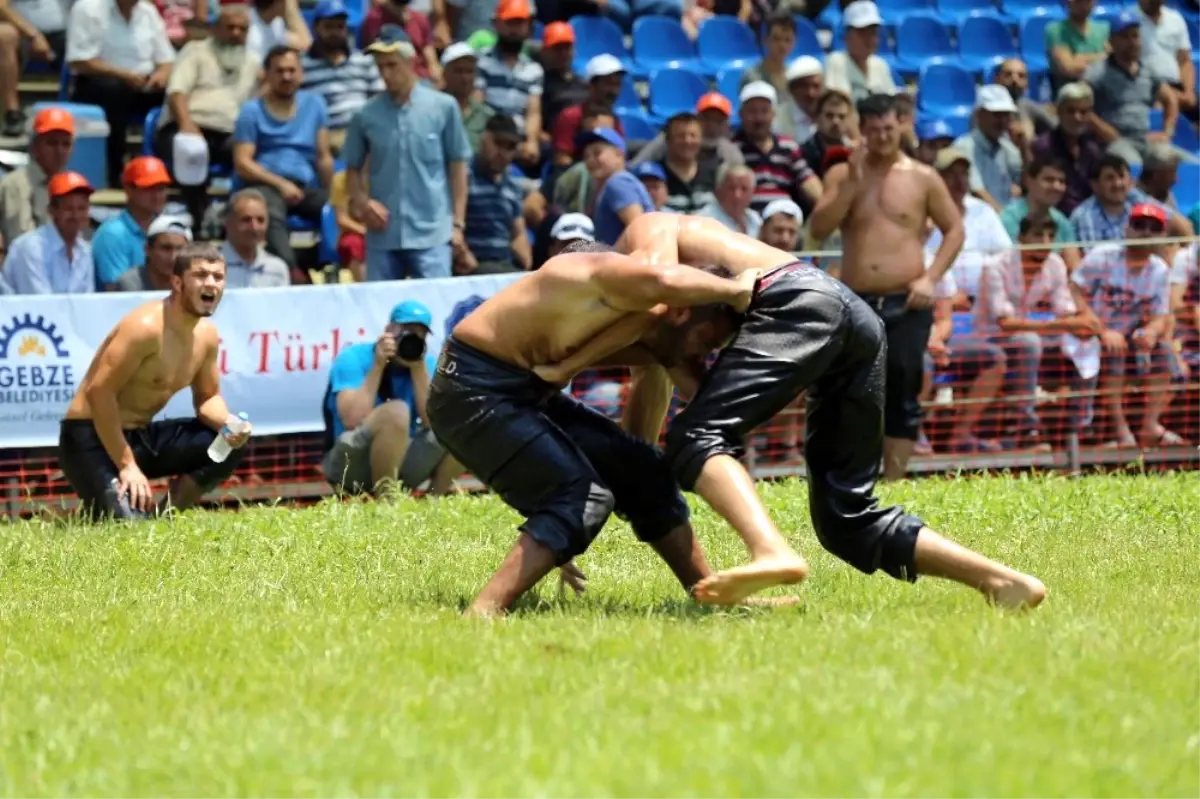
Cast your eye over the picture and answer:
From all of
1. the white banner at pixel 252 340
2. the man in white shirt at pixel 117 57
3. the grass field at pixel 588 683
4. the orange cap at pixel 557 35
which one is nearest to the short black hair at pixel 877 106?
the white banner at pixel 252 340

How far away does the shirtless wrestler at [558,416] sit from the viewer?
615cm

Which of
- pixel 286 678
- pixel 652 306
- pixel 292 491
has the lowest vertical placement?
pixel 292 491

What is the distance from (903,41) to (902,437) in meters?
7.67

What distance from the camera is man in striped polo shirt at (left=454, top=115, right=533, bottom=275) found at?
13141mm

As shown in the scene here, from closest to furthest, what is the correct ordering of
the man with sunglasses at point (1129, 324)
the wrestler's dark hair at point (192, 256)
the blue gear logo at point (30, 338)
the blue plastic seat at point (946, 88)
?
the wrestler's dark hair at point (192, 256) < the blue gear logo at point (30, 338) < the man with sunglasses at point (1129, 324) < the blue plastic seat at point (946, 88)

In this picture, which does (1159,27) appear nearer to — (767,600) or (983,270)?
(983,270)

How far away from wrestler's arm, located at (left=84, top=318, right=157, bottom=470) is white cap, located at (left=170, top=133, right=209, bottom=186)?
333 cm

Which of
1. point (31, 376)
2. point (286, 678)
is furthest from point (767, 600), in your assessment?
point (31, 376)

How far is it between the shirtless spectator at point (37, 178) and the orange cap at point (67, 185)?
20.7 inches

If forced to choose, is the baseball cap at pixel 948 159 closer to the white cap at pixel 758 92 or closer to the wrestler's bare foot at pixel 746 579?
the white cap at pixel 758 92

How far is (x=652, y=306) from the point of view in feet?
19.9

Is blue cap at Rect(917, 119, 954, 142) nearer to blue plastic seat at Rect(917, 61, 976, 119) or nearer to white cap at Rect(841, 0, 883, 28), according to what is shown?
white cap at Rect(841, 0, 883, 28)

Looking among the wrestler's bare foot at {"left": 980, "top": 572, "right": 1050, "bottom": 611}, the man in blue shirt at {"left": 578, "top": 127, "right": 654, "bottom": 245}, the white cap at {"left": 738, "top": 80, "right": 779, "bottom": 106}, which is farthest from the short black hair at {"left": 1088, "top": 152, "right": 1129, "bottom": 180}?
the wrestler's bare foot at {"left": 980, "top": 572, "right": 1050, "bottom": 611}

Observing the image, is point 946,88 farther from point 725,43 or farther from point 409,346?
point 409,346
